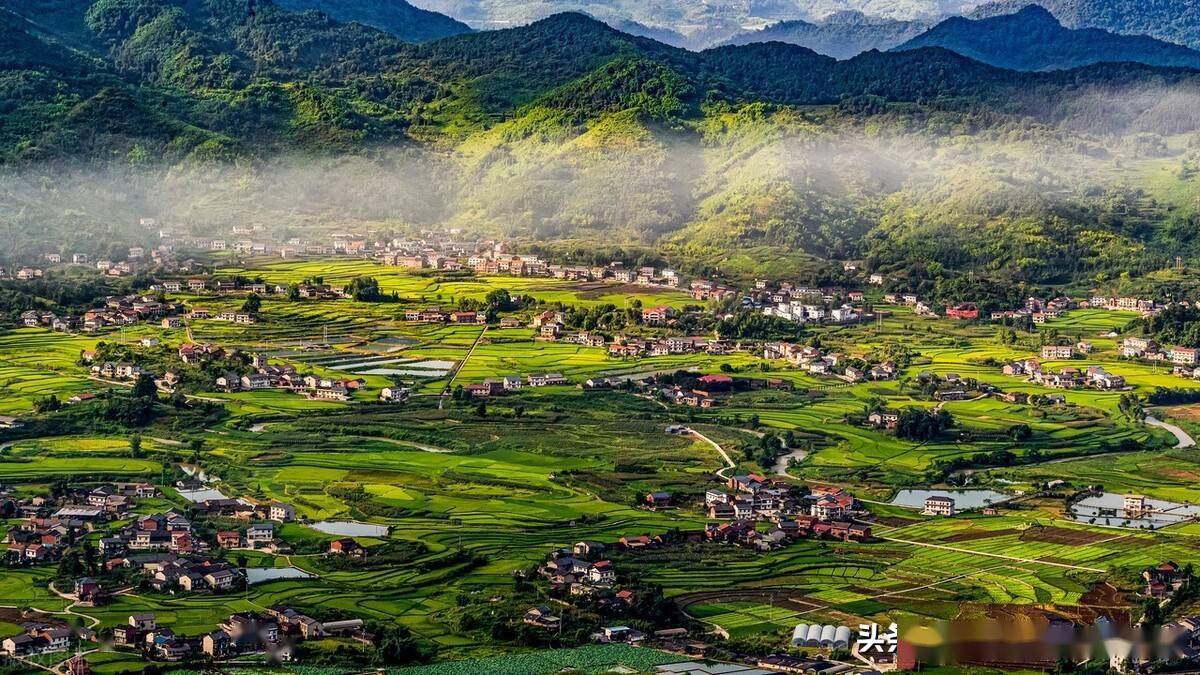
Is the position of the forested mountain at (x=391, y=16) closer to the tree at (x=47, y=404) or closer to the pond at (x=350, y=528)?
the tree at (x=47, y=404)

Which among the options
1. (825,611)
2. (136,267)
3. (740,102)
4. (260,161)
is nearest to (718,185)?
(740,102)

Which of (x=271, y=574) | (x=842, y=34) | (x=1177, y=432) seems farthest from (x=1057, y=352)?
(x=842, y=34)

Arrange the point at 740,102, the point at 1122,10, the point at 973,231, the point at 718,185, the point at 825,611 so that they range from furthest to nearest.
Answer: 1. the point at 1122,10
2. the point at 740,102
3. the point at 718,185
4. the point at 973,231
5. the point at 825,611

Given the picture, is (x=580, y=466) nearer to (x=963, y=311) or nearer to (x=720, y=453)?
(x=720, y=453)

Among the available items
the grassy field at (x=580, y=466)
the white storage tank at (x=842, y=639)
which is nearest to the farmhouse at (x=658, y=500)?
the grassy field at (x=580, y=466)

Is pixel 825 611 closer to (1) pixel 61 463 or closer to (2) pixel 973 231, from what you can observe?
(1) pixel 61 463

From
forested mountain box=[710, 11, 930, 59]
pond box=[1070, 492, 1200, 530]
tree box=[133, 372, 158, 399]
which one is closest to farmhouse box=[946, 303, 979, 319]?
pond box=[1070, 492, 1200, 530]

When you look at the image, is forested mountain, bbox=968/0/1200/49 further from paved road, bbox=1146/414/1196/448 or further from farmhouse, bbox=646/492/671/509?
farmhouse, bbox=646/492/671/509

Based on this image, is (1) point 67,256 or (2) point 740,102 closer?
(1) point 67,256
